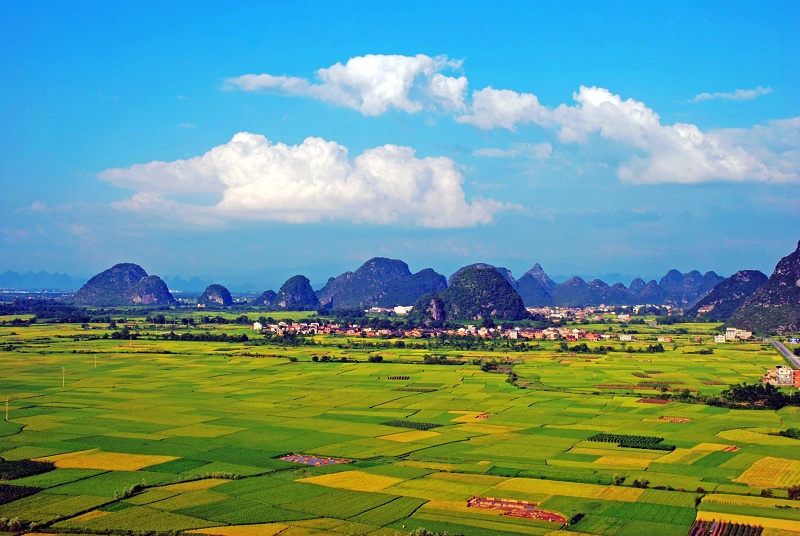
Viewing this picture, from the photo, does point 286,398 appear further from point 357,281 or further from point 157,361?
point 357,281

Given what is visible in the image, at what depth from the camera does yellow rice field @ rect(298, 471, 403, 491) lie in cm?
2686

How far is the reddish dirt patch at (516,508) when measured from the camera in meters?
23.3

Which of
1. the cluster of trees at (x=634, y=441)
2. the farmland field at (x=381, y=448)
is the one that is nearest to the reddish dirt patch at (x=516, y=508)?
the farmland field at (x=381, y=448)

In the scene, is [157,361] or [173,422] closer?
[173,422]

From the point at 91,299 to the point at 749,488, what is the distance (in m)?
186

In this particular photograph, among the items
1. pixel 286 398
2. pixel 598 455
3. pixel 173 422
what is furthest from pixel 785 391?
pixel 173 422

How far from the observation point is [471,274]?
443 feet

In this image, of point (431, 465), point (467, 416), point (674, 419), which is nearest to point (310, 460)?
point (431, 465)

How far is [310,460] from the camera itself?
3144 centimetres

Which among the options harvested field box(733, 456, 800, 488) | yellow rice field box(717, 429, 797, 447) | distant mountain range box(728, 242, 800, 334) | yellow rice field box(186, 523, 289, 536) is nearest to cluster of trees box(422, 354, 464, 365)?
yellow rice field box(717, 429, 797, 447)

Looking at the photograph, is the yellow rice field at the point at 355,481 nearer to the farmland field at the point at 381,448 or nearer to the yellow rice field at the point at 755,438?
the farmland field at the point at 381,448

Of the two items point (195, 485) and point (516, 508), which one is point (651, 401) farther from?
point (195, 485)

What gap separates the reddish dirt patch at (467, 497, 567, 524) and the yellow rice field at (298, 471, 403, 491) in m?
3.39

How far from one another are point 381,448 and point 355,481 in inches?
238
